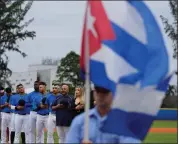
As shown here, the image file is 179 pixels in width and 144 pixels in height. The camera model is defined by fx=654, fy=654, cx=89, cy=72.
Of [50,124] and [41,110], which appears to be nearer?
[50,124]

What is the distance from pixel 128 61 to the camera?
260 inches

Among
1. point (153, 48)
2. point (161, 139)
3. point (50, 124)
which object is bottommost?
point (161, 139)

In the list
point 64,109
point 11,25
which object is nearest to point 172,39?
point 11,25

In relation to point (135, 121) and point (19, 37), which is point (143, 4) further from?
point (19, 37)

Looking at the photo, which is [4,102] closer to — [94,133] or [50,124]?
[50,124]

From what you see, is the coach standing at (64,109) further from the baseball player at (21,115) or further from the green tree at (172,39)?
the green tree at (172,39)

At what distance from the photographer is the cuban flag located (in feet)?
21.5

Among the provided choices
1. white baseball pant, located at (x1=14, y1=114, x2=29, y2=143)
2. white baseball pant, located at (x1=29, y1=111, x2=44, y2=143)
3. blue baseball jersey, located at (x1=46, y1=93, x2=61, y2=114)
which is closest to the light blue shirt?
blue baseball jersey, located at (x1=46, y1=93, x2=61, y2=114)

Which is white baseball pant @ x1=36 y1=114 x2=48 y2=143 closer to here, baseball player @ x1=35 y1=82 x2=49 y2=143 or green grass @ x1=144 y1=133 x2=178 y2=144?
baseball player @ x1=35 y1=82 x2=49 y2=143

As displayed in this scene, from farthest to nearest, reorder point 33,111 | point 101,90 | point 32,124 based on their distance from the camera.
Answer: point 32,124, point 33,111, point 101,90

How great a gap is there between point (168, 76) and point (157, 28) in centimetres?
50

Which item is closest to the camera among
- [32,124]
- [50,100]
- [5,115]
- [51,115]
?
[50,100]

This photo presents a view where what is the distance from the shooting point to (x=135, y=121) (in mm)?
6664

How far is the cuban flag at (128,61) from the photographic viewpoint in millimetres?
6551
